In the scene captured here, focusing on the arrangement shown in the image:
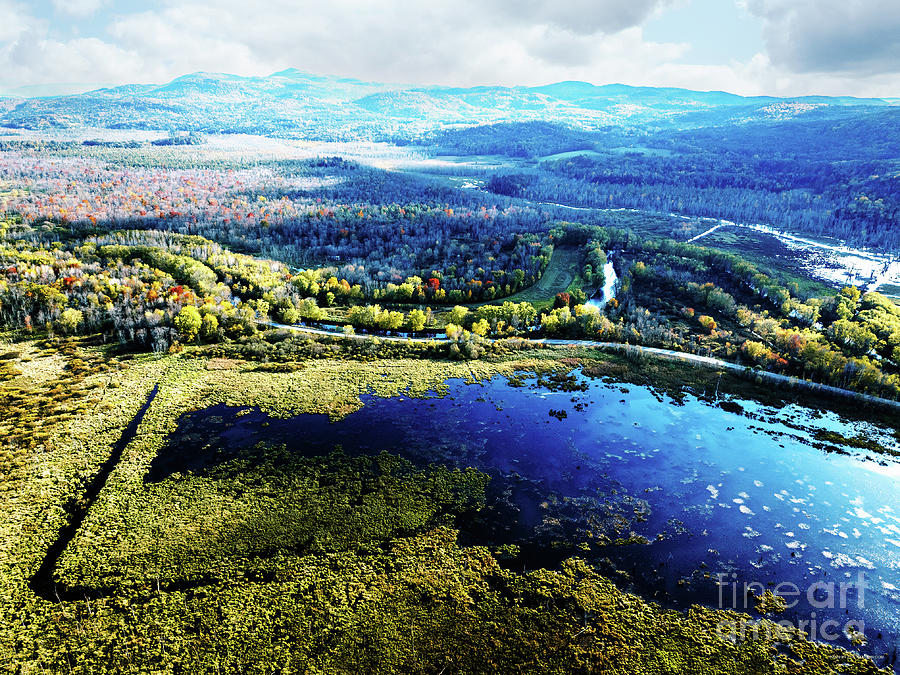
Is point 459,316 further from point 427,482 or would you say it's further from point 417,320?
point 427,482

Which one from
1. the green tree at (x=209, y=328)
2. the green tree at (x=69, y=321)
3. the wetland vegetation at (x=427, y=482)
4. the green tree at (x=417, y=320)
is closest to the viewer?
the wetland vegetation at (x=427, y=482)

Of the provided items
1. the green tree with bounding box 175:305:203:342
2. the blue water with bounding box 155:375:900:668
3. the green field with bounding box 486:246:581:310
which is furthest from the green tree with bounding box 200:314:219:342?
the green field with bounding box 486:246:581:310

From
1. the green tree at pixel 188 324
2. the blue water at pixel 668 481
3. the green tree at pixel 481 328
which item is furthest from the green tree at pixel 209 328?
the green tree at pixel 481 328

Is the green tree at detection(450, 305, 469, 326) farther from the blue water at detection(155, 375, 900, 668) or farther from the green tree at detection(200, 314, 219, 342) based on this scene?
the green tree at detection(200, 314, 219, 342)

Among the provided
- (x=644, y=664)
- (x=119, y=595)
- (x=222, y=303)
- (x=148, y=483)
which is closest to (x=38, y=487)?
(x=148, y=483)

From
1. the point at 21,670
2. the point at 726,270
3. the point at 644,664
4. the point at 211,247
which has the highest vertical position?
the point at 211,247

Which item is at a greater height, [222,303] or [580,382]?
[222,303]

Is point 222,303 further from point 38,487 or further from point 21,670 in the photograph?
point 21,670

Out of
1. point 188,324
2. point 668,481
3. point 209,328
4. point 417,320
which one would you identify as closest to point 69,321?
point 188,324

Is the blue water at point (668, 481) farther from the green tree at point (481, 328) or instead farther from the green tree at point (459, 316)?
the green tree at point (459, 316)
